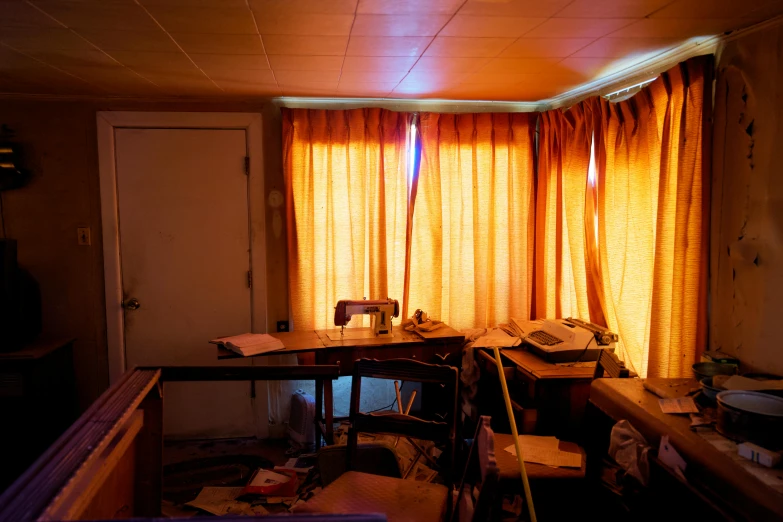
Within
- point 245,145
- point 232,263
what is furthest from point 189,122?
point 232,263

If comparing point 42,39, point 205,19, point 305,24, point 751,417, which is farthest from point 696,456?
point 42,39

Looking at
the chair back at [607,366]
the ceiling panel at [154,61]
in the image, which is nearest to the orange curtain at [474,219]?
the chair back at [607,366]

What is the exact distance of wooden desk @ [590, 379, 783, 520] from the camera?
133cm

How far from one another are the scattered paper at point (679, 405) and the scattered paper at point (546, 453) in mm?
529

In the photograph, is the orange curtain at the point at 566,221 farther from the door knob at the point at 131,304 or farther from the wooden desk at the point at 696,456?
the door knob at the point at 131,304

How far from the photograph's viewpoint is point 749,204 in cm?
208

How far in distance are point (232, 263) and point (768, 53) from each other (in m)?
3.03

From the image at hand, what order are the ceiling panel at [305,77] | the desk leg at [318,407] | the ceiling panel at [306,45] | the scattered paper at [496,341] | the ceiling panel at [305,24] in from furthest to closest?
the scattered paper at [496,341], the desk leg at [318,407], the ceiling panel at [305,77], the ceiling panel at [306,45], the ceiling panel at [305,24]

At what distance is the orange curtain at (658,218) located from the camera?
A: 225cm

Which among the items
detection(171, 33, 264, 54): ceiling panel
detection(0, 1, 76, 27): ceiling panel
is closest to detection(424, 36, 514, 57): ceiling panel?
detection(171, 33, 264, 54): ceiling panel

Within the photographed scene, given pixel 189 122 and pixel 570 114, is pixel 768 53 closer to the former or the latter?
pixel 570 114

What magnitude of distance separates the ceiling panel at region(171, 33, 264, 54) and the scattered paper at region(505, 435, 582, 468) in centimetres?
216

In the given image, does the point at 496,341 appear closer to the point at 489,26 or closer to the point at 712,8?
the point at 489,26

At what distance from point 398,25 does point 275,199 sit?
1.73 meters
